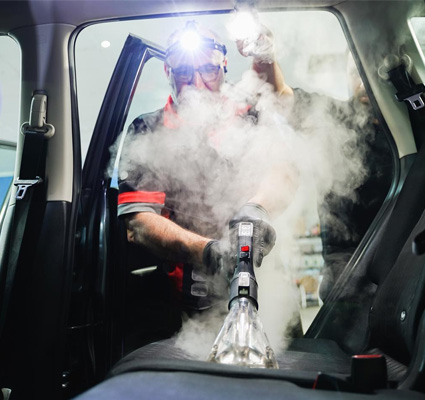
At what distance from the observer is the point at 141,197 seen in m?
1.97

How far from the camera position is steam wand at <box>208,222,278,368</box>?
94 cm

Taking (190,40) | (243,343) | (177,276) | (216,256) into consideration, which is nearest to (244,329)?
(243,343)

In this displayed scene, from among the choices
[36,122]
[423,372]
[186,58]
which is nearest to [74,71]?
[36,122]

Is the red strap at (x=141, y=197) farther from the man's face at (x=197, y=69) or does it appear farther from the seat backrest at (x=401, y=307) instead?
the seat backrest at (x=401, y=307)

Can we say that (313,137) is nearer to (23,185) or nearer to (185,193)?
(185,193)

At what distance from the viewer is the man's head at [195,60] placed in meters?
1.73

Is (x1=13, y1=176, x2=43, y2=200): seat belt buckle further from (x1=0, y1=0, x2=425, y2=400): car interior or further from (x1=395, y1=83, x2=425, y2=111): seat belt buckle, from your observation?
(x1=395, y1=83, x2=425, y2=111): seat belt buckle

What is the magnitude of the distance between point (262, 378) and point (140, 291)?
4.10ft

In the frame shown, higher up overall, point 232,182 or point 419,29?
point 419,29

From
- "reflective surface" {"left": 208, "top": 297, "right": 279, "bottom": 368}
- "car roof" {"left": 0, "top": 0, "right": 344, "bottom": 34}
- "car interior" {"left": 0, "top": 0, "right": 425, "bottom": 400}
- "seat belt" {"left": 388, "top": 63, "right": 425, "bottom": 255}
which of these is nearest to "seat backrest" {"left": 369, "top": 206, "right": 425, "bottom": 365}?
"car interior" {"left": 0, "top": 0, "right": 425, "bottom": 400}

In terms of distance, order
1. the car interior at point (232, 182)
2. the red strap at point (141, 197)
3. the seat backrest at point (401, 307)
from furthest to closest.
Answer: the red strap at point (141, 197), the car interior at point (232, 182), the seat backrest at point (401, 307)

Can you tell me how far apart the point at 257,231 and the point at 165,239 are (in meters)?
0.59

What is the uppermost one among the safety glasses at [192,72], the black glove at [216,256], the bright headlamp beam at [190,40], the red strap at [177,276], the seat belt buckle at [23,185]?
the bright headlamp beam at [190,40]

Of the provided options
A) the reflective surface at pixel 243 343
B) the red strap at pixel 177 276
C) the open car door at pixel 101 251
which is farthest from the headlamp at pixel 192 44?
the reflective surface at pixel 243 343
